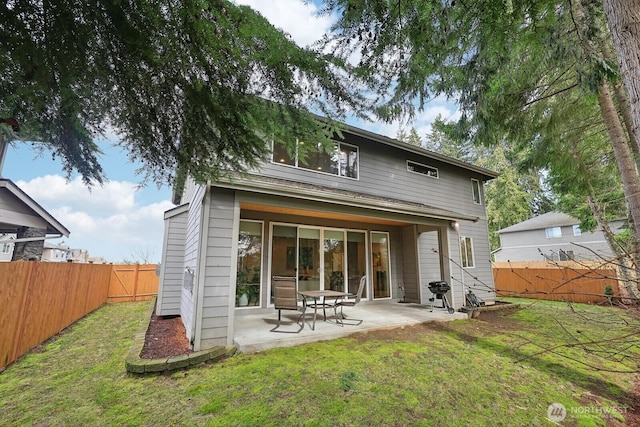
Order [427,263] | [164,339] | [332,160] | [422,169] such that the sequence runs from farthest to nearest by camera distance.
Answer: [422,169] < [427,263] < [332,160] < [164,339]

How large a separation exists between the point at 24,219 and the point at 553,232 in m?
27.7

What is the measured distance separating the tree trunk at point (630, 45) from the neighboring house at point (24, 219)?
33.6ft

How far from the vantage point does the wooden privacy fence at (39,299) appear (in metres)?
3.83

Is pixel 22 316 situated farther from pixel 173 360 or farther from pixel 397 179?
pixel 397 179

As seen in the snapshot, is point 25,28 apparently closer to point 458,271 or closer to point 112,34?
point 112,34

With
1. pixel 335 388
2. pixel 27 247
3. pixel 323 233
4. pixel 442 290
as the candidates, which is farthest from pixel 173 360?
pixel 27 247

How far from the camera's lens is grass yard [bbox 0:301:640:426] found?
2668mm

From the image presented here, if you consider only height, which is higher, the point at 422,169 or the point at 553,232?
the point at 422,169

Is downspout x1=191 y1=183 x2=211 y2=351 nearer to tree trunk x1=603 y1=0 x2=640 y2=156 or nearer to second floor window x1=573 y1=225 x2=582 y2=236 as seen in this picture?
tree trunk x1=603 y1=0 x2=640 y2=156

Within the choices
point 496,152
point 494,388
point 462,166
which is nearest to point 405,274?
point 462,166

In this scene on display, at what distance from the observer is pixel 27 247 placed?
789 cm

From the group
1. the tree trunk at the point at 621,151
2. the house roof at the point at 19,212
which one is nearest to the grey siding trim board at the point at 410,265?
the tree trunk at the point at 621,151

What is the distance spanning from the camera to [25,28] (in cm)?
201

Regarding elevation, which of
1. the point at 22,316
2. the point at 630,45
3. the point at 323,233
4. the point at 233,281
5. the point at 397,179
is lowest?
the point at 22,316
